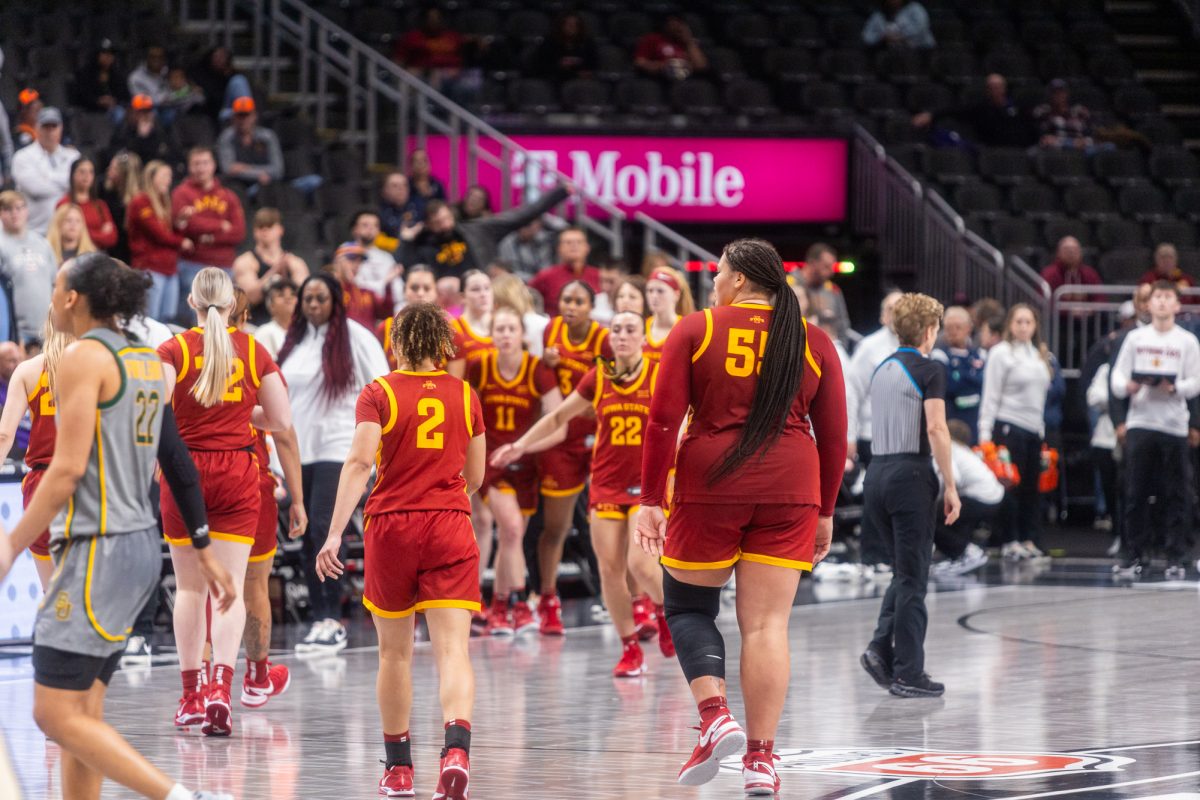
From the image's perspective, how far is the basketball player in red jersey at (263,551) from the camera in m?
8.13

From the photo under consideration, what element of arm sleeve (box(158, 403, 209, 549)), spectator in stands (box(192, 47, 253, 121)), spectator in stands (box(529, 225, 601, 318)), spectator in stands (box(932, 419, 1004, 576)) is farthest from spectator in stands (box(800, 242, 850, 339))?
arm sleeve (box(158, 403, 209, 549))

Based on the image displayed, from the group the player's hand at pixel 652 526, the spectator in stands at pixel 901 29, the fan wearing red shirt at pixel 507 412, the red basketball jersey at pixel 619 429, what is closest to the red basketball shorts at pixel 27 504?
the player's hand at pixel 652 526

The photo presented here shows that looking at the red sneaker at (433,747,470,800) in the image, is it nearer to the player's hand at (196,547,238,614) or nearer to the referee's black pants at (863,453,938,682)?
the player's hand at (196,547,238,614)

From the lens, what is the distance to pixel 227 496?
7.77 meters

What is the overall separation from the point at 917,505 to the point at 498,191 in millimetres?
10060

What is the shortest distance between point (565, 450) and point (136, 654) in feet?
8.57

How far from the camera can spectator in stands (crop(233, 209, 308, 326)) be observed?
41.5 feet

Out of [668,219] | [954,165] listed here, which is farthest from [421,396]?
[954,165]

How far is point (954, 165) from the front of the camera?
20.7 m

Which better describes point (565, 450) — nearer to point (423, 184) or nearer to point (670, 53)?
point (423, 184)

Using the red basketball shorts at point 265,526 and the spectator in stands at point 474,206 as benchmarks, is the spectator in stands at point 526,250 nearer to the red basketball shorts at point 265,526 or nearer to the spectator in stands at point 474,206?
the spectator in stands at point 474,206

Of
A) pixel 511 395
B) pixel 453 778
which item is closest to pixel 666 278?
Result: pixel 511 395

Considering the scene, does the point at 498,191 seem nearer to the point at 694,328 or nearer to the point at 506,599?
the point at 506,599

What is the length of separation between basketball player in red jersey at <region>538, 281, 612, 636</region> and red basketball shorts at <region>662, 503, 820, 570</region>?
4.22m
